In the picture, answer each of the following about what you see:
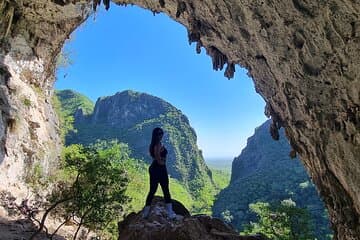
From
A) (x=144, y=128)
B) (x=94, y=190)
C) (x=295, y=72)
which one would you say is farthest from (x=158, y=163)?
(x=144, y=128)

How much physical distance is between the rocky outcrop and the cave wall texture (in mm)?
2215

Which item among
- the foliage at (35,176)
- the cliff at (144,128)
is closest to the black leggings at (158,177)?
the foliage at (35,176)

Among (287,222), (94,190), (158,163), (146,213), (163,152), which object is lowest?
(287,222)

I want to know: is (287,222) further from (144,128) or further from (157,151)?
(144,128)

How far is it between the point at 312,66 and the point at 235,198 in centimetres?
4250

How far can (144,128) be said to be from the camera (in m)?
78.7

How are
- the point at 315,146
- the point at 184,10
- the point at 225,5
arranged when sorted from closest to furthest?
the point at 315,146
the point at 225,5
the point at 184,10

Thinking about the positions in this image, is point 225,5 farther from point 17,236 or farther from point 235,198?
point 235,198

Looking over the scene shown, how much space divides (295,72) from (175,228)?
12.2 feet

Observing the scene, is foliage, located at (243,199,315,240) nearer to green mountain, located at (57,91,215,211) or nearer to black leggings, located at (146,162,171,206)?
black leggings, located at (146,162,171,206)

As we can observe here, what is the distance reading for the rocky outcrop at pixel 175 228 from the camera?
23.0 ft

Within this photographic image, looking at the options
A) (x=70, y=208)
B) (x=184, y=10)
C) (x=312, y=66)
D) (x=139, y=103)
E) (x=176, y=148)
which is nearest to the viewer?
(x=312, y=66)

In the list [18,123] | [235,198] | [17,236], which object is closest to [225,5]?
[17,236]

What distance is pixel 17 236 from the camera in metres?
9.27
